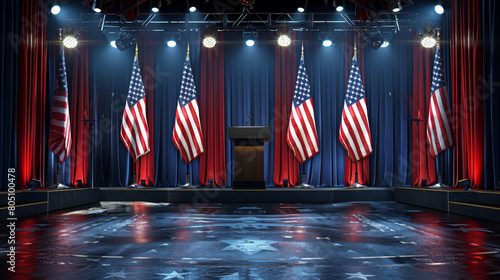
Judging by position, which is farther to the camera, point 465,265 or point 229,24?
point 229,24

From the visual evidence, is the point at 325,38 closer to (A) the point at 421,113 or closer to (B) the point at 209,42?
(B) the point at 209,42

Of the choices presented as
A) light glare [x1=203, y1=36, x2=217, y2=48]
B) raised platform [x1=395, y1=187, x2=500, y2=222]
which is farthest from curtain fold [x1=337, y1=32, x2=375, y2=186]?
light glare [x1=203, y1=36, x2=217, y2=48]

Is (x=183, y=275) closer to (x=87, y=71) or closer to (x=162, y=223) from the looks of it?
(x=162, y=223)

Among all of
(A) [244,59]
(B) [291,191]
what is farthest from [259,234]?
(A) [244,59]

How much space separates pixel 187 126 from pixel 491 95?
579cm

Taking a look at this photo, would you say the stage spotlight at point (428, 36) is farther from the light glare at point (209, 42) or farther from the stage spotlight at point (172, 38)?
the stage spotlight at point (172, 38)

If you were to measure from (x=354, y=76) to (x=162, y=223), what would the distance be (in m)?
5.80

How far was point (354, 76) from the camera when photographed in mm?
9211

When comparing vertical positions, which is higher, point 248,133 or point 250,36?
point 250,36

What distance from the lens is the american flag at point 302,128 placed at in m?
9.14

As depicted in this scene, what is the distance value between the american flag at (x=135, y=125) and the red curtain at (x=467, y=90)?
6.39 meters

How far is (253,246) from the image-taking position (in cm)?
368

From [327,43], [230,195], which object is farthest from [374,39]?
[230,195]

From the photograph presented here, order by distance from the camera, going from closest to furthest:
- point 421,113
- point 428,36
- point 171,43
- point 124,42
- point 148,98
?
point 428,36, point 124,42, point 171,43, point 421,113, point 148,98
